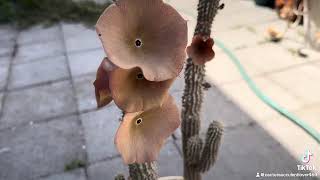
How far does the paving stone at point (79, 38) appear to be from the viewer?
3615mm

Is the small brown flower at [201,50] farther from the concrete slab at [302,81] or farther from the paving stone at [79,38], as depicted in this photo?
the paving stone at [79,38]

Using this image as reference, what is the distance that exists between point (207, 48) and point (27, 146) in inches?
64.4

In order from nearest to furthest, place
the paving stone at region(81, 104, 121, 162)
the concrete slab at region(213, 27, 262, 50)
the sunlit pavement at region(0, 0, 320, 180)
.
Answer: the sunlit pavement at region(0, 0, 320, 180), the paving stone at region(81, 104, 121, 162), the concrete slab at region(213, 27, 262, 50)

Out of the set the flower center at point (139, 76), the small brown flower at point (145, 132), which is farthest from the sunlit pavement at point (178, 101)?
the flower center at point (139, 76)

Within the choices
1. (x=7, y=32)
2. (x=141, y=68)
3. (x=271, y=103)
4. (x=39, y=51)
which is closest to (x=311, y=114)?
(x=271, y=103)

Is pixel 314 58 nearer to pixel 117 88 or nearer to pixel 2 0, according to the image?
pixel 117 88

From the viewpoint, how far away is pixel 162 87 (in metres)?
0.72

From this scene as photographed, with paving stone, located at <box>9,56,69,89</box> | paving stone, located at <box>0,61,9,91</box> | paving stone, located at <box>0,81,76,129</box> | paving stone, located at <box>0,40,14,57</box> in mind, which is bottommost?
paving stone, located at <box>0,40,14,57</box>

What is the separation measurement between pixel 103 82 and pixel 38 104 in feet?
6.96

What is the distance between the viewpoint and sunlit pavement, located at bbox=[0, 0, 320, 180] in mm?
2021

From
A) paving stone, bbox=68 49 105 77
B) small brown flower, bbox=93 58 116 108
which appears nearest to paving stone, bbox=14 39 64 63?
paving stone, bbox=68 49 105 77

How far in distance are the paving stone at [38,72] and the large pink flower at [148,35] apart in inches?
98.9

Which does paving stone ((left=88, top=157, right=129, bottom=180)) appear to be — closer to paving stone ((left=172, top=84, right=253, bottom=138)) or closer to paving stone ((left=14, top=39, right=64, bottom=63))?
paving stone ((left=172, top=84, right=253, bottom=138))

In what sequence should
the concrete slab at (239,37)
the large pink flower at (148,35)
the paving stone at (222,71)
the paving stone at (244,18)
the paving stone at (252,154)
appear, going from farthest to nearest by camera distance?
the paving stone at (244,18) < the concrete slab at (239,37) < the paving stone at (222,71) < the paving stone at (252,154) < the large pink flower at (148,35)
